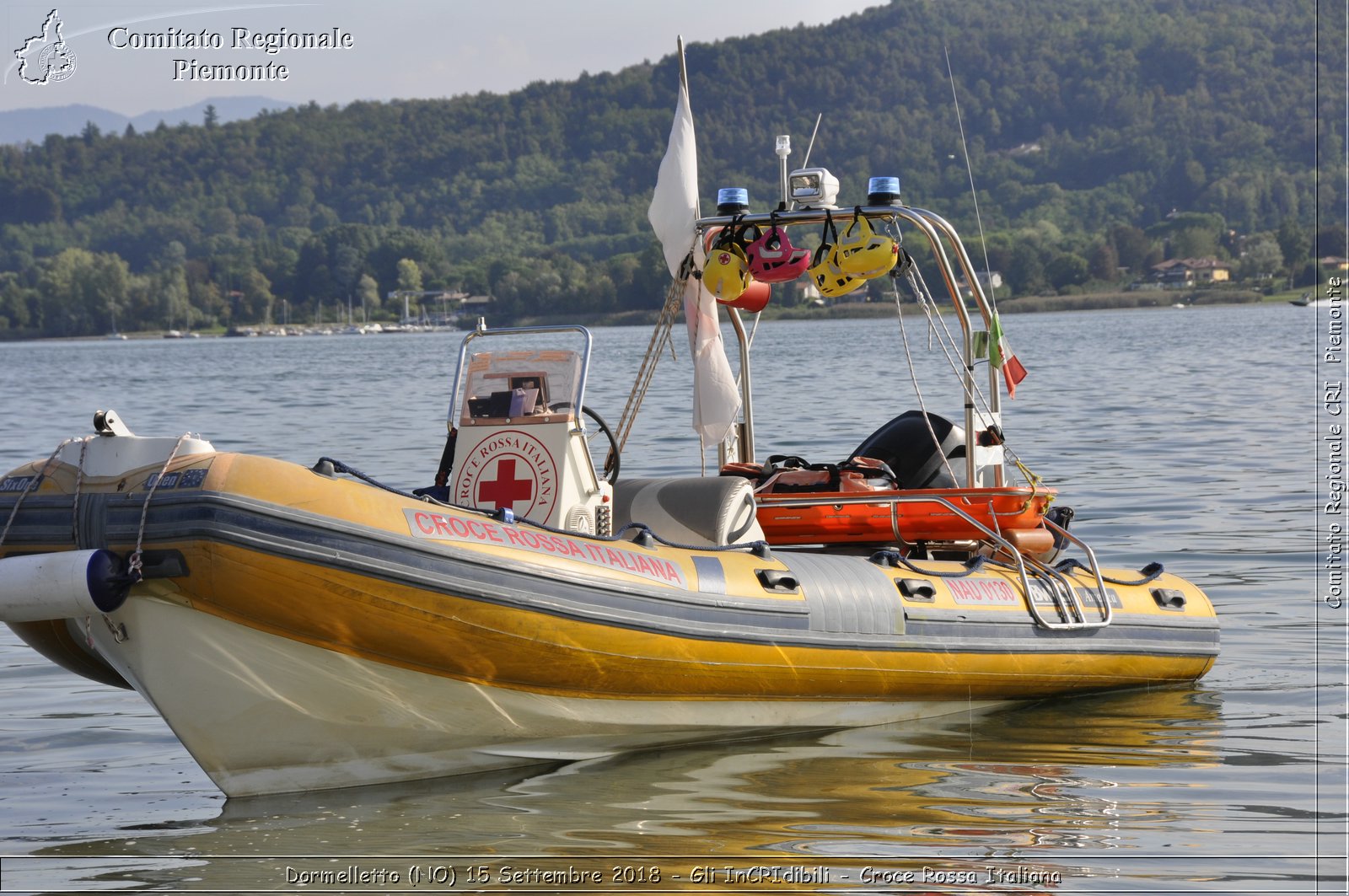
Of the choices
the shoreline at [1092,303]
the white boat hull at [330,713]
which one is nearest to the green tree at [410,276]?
the shoreline at [1092,303]

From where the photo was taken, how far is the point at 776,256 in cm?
759

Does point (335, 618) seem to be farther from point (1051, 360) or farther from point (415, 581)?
point (1051, 360)

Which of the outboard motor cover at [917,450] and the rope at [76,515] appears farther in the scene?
the outboard motor cover at [917,450]

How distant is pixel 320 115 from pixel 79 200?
13.5 metres

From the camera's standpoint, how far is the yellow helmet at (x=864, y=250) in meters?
7.30

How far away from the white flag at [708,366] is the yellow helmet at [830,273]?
2.18ft

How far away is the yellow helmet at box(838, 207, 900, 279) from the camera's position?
24.0 feet

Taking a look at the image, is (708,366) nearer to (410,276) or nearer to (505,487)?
(505,487)

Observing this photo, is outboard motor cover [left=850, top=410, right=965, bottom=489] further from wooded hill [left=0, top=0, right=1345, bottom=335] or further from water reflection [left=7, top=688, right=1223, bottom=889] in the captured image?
wooded hill [left=0, top=0, right=1345, bottom=335]

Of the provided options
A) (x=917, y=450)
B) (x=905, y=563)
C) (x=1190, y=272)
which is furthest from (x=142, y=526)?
(x=1190, y=272)

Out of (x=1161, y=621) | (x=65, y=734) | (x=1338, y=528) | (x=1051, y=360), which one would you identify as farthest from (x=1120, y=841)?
(x=1051, y=360)

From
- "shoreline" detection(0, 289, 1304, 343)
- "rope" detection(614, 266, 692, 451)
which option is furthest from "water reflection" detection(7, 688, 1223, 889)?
"shoreline" detection(0, 289, 1304, 343)

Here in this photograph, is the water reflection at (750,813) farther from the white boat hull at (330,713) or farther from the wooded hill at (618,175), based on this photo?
the wooded hill at (618,175)

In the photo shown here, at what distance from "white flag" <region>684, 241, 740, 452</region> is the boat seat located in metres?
0.94
